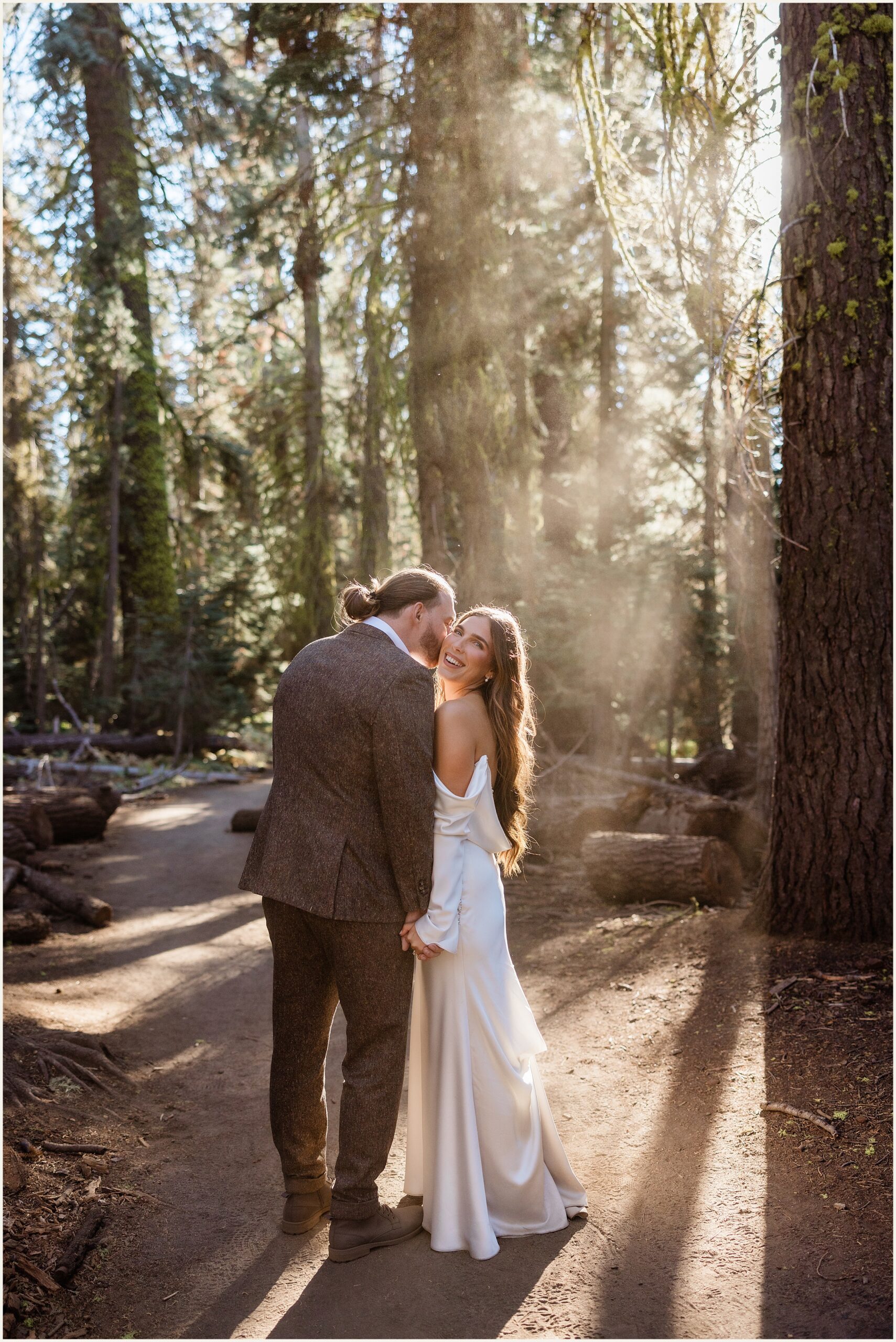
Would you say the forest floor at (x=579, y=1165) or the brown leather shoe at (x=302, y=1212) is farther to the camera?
the brown leather shoe at (x=302, y=1212)

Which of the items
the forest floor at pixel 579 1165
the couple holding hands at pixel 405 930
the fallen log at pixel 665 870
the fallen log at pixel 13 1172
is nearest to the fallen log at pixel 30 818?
the forest floor at pixel 579 1165

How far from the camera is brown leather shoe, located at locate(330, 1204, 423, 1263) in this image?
3.50 meters

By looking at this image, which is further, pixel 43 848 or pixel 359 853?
pixel 43 848

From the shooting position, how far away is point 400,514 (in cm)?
2145

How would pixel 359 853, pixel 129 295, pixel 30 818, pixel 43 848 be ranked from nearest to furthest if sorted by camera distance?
pixel 359 853
pixel 30 818
pixel 43 848
pixel 129 295

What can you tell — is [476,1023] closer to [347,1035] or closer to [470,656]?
[347,1035]

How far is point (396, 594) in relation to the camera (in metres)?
3.71

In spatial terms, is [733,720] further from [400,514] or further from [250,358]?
[250,358]

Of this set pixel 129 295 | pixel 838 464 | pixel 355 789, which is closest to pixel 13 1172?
pixel 355 789

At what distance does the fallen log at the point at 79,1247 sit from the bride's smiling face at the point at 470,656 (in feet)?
7.92

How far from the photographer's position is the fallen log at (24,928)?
799cm

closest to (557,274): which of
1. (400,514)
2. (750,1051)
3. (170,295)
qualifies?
(400,514)

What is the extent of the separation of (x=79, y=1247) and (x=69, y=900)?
5613 mm

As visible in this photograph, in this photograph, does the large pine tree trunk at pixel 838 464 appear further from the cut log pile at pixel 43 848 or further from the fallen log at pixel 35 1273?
the cut log pile at pixel 43 848
